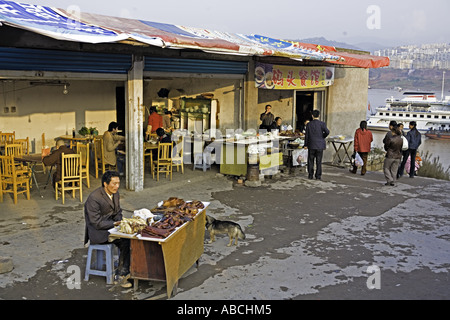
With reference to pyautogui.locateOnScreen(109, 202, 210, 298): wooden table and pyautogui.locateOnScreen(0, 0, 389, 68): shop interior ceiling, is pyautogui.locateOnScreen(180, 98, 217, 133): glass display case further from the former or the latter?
pyautogui.locateOnScreen(109, 202, 210, 298): wooden table

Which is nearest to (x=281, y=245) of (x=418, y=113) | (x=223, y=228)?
(x=223, y=228)

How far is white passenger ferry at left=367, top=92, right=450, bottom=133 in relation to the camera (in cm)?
5569

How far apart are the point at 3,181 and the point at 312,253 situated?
A: 19.7ft

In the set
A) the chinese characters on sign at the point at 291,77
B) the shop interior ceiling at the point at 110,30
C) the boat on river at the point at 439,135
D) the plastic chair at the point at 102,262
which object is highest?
the shop interior ceiling at the point at 110,30

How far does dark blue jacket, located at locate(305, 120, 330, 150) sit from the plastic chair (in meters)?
7.16

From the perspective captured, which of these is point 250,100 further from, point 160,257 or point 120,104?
point 160,257

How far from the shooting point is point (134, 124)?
32.5ft

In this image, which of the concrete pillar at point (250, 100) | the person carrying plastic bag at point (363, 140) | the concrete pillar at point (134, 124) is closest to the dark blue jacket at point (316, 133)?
the person carrying plastic bag at point (363, 140)

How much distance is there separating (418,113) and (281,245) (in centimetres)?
5637

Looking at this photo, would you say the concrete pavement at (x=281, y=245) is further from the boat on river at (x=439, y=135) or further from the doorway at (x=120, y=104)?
the boat on river at (x=439, y=135)

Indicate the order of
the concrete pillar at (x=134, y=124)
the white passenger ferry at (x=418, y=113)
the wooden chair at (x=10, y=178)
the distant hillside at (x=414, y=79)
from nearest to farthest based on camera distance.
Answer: the wooden chair at (x=10, y=178) → the concrete pillar at (x=134, y=124) → the white passenger ferry at (x=418, y=113) → the distant hillside at (x=414, y=79)

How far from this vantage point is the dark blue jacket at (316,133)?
1159 cm

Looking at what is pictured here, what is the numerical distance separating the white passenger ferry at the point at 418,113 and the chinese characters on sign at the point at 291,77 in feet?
141

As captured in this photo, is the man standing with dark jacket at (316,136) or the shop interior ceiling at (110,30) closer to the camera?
the shop interior ceiling at (110,30)
